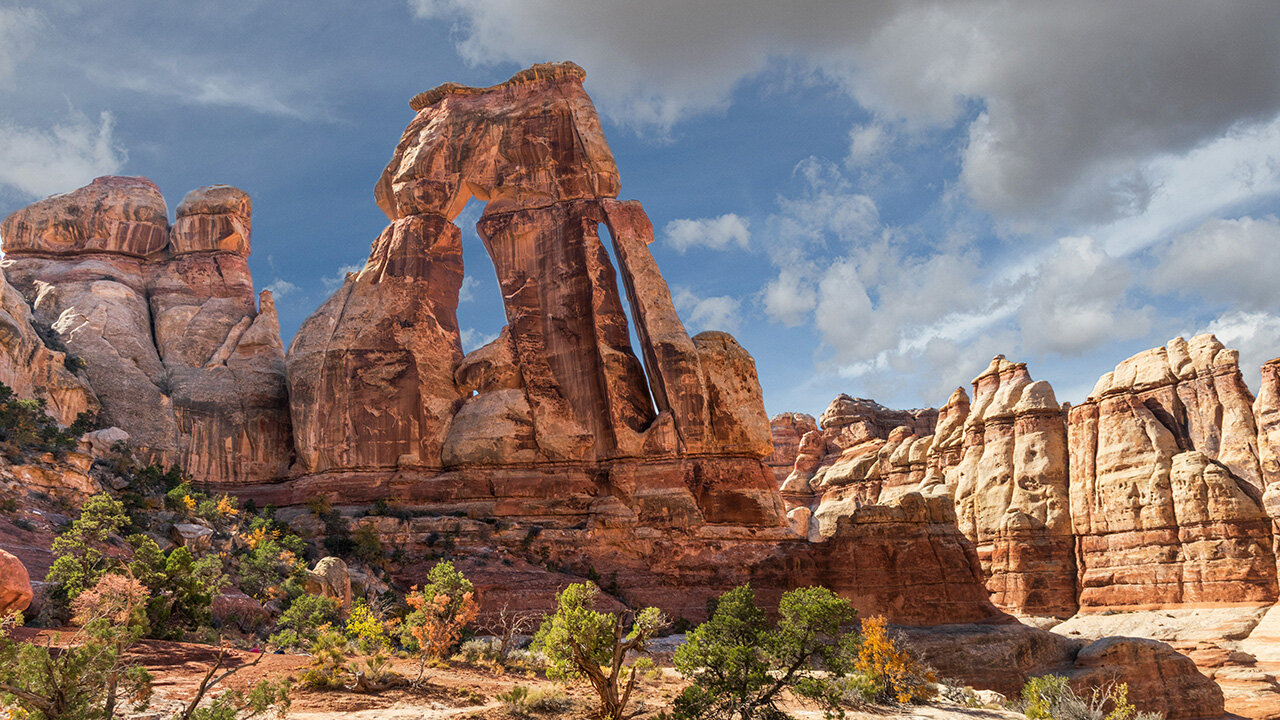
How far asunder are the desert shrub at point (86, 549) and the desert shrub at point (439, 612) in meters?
6.56

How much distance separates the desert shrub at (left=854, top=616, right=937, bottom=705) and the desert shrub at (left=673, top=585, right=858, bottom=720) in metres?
4.57

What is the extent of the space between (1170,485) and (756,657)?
41104 millimetres

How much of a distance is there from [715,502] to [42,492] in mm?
25210

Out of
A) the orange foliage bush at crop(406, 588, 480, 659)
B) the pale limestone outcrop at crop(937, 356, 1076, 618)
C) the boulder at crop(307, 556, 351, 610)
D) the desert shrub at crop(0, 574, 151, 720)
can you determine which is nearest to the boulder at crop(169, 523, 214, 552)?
the boulder at crop(307, 556, 351, 610)

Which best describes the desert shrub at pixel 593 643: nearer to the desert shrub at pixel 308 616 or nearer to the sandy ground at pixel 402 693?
the sandy ground at pixel 402 693

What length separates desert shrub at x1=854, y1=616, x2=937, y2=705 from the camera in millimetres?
21531

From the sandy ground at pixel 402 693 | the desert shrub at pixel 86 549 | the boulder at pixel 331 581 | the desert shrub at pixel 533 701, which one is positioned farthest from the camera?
the boulder at pixel 331 581

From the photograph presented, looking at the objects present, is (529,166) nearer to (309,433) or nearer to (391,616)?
(309,433)

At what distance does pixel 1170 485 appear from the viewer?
156 feet

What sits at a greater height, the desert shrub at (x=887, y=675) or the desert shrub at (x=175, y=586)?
the desert shrub at (x=175, y=586)

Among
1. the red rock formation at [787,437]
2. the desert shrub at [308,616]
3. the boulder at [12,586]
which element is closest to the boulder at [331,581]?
the desert shrub at [308,616]

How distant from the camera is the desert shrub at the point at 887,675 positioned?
21531 millimetres

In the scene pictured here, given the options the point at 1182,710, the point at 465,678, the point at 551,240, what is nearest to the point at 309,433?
the point at 551,240

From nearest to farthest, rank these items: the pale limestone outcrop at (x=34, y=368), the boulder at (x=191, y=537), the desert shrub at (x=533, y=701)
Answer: the desert shrub at (x=533, y=701) → the boulder at (x=191, y=537) → the pale limestone outcrop at (x=34, y=368)
